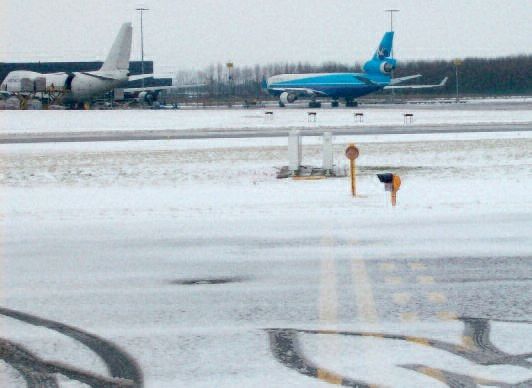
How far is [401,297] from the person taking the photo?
27.5 ft

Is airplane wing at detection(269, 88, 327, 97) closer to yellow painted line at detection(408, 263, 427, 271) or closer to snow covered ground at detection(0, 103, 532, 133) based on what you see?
snow covered ground at detection(0, 103, 532, 133)

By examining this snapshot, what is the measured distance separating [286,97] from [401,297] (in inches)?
2875

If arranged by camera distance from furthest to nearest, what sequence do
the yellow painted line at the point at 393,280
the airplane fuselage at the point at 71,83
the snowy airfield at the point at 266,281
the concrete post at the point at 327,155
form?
1. the airplane fuselage at the point at 71,83
2. the concrete post at the point at 327,155
3. the yellow painted line at the point at 393,280
4. the snowy airfield at the point at 266,281

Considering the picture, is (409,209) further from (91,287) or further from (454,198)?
(91,287)

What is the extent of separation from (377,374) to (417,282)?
3.19 m

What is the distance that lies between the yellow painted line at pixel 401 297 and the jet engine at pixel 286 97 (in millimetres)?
71910

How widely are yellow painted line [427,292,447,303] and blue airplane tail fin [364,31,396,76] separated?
237 ft

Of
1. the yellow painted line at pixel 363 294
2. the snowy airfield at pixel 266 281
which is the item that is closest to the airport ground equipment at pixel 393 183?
the snowy airfield at pixel 266 281

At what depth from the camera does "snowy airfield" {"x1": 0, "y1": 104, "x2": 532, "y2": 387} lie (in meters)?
6.29

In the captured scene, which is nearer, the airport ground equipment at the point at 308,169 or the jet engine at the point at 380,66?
the airport ground equipment at the point at 308,169

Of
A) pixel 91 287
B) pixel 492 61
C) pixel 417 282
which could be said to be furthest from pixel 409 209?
pixel 492 61

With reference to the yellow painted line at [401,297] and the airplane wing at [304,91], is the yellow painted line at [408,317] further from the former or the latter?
the airplane wing at [304,91]

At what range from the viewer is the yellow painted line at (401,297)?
8.16 meters

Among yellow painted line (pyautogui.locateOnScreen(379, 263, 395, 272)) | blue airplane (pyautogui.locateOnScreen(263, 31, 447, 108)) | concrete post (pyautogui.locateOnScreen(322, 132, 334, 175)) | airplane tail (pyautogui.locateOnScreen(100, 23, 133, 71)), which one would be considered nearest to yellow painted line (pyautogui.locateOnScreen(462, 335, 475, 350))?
yellow painted line (pyautogui.locateOnScreen(379, 263, 395, 272))
